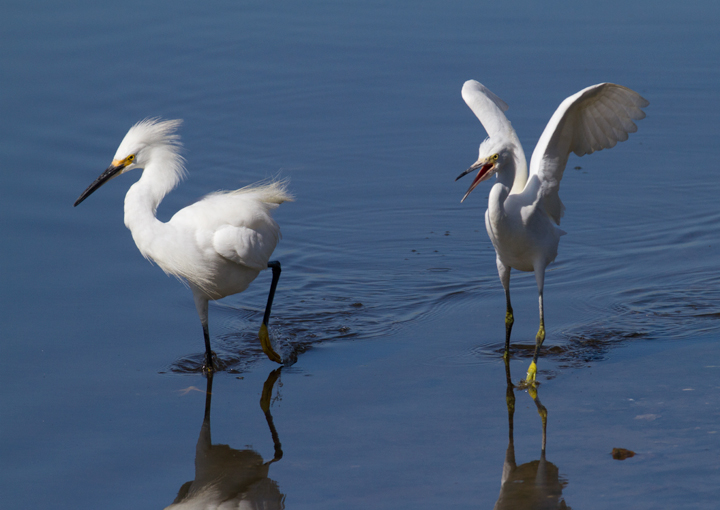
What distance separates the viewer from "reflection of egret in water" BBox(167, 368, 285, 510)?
4.38m

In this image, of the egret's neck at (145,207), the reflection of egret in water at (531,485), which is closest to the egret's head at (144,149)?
the egret's neck at (145,207)

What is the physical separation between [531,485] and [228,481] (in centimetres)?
Answer: 158

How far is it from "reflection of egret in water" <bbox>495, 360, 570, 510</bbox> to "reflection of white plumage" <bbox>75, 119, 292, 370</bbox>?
2057mm

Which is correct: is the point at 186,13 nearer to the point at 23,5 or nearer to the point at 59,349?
the point at 23,5

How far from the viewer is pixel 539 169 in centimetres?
584

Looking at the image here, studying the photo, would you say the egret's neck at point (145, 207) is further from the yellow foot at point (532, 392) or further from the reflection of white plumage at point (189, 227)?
the yellow foot at point (532, 392)

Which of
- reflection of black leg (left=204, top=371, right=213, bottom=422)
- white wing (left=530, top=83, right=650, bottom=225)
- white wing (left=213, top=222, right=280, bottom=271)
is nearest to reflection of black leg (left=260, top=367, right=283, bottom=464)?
reflection of black leg (left=204, top=371, right=213, bottom=422)

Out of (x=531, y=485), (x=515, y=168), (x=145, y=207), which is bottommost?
(x=531, y=485)

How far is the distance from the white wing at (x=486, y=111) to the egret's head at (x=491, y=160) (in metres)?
0.21

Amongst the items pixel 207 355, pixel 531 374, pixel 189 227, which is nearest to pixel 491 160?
pixel 531 374

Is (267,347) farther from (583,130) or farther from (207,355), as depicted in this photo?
(583,130)

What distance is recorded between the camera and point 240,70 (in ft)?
39.4

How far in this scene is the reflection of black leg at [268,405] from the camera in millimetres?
4871

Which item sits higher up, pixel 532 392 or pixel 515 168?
pixel 515 168
